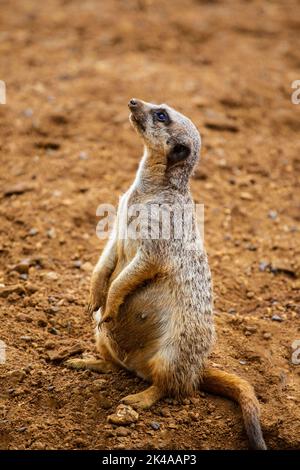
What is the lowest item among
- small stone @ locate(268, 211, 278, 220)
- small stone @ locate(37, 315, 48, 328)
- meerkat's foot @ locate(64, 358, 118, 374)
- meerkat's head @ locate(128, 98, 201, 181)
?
meerkat's foot @ locate(64, 358, 118, 374)

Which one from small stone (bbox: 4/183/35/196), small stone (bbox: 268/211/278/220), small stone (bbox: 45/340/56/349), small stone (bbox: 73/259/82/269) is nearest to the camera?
small stone (bbox: 45/340/56/349)

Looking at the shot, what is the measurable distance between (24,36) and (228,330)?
5.60m

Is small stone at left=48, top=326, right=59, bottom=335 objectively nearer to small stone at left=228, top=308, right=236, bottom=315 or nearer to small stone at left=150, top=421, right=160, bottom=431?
small stone at left=150, top=421, right=160, bottom=431

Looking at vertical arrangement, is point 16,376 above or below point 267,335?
below

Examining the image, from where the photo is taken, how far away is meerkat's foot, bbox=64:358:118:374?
4.03 metres

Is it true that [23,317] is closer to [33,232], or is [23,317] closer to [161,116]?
[33,232]

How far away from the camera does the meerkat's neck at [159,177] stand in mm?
3885

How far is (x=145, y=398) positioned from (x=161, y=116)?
67.9 inches

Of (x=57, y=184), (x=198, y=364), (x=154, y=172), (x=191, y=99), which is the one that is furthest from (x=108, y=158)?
(x=198, y=364)

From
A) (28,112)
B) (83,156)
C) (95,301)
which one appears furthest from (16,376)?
(28,112)

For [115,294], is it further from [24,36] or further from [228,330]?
[24,36]

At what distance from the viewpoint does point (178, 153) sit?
3.87 m

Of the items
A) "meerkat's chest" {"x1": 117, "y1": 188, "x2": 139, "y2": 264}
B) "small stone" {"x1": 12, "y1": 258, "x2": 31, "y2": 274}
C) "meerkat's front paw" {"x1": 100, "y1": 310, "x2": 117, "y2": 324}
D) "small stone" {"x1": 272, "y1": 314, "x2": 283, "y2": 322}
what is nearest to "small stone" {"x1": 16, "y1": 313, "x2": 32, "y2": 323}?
"small stone" {"x1": 12, "y1": 258, "x2": 31, "y2": 274}

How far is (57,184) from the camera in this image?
589 centimetres
